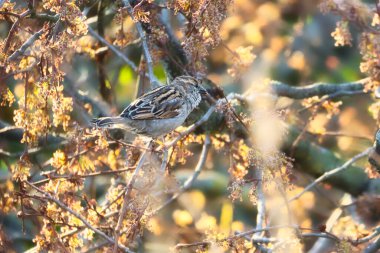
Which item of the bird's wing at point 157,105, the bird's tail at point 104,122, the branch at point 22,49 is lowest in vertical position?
the bird's tail at point 104,122

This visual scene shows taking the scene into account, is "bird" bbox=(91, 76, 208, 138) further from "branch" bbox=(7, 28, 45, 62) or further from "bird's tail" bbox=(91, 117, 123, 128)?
"branch" bbox=(7, 28, 45, 62)

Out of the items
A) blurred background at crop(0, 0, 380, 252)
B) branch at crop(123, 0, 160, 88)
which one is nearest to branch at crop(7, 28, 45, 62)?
blurred background at crop(0, 0, 380, 252)

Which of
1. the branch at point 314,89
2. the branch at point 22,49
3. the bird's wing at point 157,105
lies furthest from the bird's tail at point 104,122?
the branch at point 314,89

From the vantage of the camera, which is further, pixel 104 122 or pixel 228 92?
pixel 228 92

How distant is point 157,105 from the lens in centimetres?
611

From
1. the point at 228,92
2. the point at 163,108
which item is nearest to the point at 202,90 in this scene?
the point at 163,108

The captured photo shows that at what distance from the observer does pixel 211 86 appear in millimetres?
6461

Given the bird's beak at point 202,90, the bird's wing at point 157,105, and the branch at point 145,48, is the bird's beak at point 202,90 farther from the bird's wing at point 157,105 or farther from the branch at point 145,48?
the branch at point 145,48

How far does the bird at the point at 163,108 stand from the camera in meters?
5.84

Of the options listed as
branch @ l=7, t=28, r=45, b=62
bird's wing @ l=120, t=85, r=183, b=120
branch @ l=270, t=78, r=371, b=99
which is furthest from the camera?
branch @ l=270, t=78, r=371, b=99

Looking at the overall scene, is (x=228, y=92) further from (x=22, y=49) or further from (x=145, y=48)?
(x=22, y=49)

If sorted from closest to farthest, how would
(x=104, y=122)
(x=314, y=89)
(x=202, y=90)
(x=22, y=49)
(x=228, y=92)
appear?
(x=22, y=49) → (x=104, y=122) → (x=202, y=90) → (x=314, y=89) → (x=228, y=92)

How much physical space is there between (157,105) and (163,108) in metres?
0.05

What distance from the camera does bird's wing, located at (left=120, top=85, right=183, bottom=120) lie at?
234 inches
